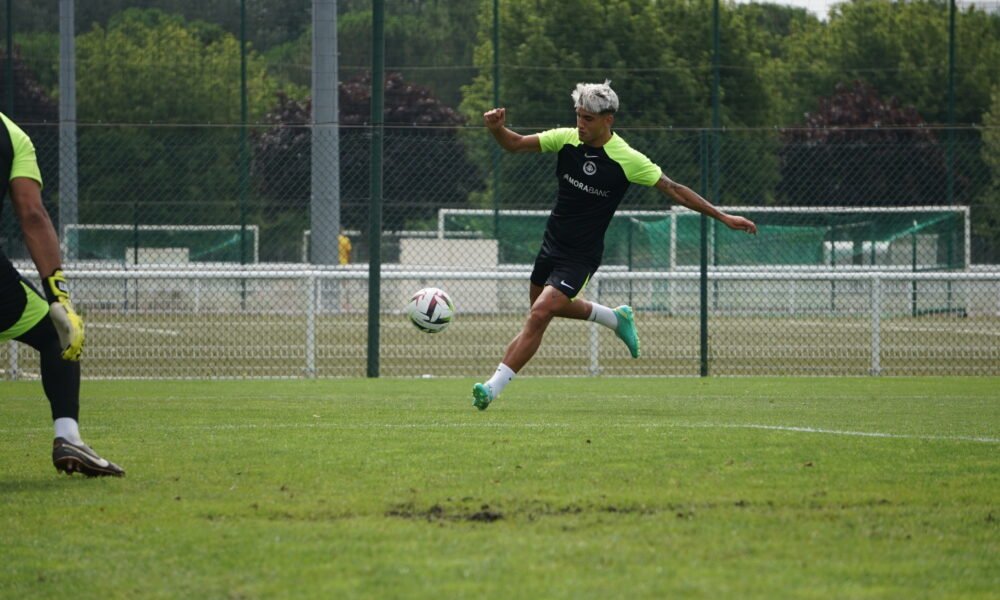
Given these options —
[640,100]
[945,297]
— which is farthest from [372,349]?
[640,100]

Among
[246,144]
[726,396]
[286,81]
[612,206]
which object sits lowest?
[726,396]

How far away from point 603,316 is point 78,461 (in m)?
4.92

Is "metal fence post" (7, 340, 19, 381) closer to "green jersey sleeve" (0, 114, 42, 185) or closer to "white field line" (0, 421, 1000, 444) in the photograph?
"white field line" (0, 421, 1000, 444)

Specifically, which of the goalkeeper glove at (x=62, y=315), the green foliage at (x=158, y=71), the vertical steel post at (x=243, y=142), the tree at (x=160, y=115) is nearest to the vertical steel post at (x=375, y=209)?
the goalkeeper glove at (x=62, y=315)

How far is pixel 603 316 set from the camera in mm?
10695

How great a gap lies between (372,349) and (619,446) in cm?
708

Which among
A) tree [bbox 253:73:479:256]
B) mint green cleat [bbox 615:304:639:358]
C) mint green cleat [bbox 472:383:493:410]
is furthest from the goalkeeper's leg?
tree [bbox 253:73:479:256]

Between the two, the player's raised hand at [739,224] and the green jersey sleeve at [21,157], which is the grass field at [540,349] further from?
the green jersey sleeve at [21,157]

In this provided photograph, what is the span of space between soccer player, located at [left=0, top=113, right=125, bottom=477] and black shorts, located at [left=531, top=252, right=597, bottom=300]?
3.76m

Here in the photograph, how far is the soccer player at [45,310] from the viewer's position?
6234 mm

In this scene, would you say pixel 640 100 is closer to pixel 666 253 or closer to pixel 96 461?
pixel 666 253

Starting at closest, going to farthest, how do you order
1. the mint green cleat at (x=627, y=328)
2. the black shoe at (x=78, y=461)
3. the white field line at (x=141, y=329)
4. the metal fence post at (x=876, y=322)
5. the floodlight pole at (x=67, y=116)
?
the black shoe at (x=78, y=461), the mint green cleat at (x=627, y=328), the metal fence post at (x=876, y=322), the white field line at (x=141, y=329), the floodlight pole at (x=67, y=116)

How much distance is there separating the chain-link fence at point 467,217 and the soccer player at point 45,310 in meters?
8.39

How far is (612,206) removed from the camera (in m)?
10.1
